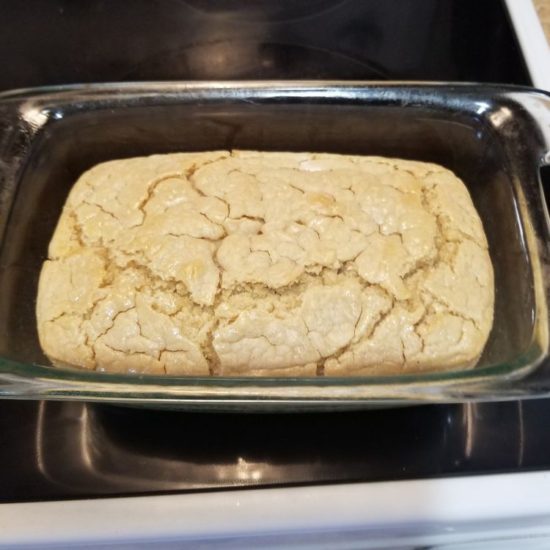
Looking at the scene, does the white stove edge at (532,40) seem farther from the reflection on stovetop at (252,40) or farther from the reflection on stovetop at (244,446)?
the reflection on stovetop at (244,446)

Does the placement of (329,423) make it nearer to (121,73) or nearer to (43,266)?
(43,266)

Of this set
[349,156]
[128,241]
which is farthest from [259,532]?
[349,156]

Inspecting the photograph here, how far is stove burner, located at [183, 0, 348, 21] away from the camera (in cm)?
131

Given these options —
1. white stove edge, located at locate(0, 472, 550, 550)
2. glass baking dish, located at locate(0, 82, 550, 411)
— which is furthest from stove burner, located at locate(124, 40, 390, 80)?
white stove edge, located at locate(0, 472, 550, 550)

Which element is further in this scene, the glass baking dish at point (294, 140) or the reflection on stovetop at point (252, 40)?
the reflection on stovetop at point (252, 40)

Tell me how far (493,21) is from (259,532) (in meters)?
1.15

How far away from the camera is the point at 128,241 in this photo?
0.93 metres

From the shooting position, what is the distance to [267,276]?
882 millimetres

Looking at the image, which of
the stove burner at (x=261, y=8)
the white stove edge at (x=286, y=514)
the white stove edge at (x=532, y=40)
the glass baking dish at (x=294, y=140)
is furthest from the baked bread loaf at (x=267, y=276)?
the stove burner at (x=261, y=8)

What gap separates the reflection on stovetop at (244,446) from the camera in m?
0.83

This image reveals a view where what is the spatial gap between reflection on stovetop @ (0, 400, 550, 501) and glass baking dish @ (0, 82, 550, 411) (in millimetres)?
84

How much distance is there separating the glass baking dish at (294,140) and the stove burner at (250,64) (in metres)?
0.24

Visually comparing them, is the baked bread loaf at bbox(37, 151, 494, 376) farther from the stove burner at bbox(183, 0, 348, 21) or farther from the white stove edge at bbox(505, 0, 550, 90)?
the stove burner at bbox(183, 0, 348, 21)

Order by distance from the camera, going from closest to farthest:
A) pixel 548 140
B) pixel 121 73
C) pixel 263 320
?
pixel 263 320
pixel 548 140
pixel 121 73
